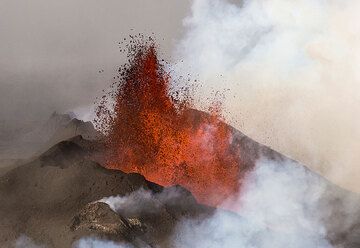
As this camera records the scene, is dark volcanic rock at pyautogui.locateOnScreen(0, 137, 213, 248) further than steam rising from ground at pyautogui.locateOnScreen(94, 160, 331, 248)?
No

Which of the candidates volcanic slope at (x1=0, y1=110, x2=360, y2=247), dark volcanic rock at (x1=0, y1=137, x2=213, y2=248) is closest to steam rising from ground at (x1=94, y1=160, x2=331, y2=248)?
volcanic slope at (x1=0, y1=110, x2=360, y2=247)

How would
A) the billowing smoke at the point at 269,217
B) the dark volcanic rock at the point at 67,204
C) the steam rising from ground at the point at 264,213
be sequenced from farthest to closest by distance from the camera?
the billowing smoke at the point at 269,217
the steam rising from ground at the point at 264,213
the dark volcanic rock at the point at 67,204

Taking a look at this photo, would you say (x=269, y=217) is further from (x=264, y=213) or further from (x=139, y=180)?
(x=139, y=180)

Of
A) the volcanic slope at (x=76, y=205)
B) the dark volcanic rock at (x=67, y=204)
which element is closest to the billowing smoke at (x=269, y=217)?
the volcanic slope at (x=76, y=205)

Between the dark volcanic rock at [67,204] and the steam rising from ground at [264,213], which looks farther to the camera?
the steam rising from ground at [264,213]

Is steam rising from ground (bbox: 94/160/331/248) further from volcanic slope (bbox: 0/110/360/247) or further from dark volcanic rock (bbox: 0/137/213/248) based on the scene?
dark volcanic rock (bbox: 0/137/213/248)

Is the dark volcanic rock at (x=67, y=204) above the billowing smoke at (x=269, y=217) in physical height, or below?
below

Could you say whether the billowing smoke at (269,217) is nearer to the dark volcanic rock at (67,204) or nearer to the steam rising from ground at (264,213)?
the steam rising from ground at (264,213)

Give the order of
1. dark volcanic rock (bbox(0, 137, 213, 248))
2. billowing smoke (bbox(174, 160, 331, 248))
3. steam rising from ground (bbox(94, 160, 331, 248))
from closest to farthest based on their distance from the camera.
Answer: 1. dark volcanic rock (bbox(0, 137, 213, 248))
2. steam rising from ground (bbox(94, 160, 331, 248))
3. billowing smoke (bbox(174, 160, 331, 248))

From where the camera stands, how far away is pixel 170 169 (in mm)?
64062

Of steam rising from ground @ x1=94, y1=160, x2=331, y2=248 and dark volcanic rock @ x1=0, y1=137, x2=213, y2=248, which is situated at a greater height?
steam rising from ground @ x1=94, y1=160, x2=331, y2=248

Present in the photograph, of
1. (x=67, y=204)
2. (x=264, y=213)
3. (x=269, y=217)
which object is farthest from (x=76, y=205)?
(x=264, y=213)

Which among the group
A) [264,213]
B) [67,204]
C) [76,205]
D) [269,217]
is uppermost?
[264,213]

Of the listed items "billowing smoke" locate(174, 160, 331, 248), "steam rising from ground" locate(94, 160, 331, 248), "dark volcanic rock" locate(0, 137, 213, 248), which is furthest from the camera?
"billowing smoke" locate(174, 160, 331, 248)
